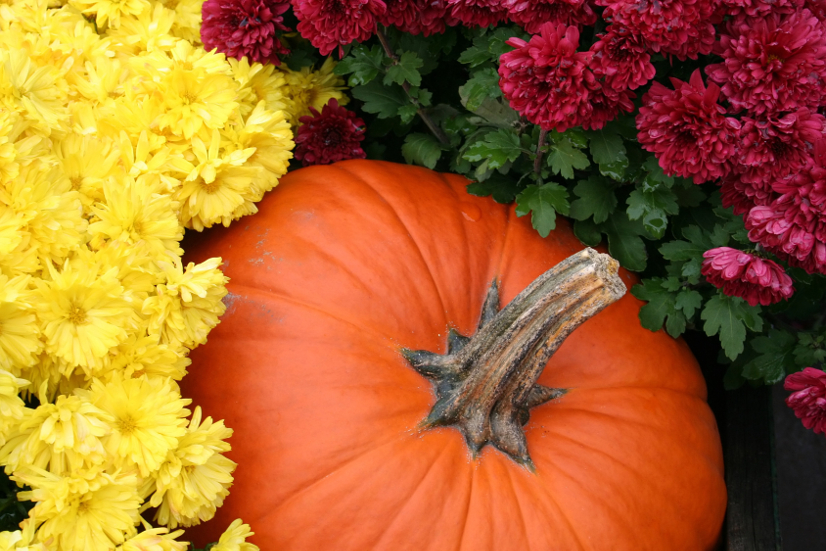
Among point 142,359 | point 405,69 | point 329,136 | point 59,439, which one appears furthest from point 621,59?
point 59,439

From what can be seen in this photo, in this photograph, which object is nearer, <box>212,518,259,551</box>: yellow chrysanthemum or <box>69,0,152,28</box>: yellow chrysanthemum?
<box>212,518,259,551</box>: yellow chrysanthemum

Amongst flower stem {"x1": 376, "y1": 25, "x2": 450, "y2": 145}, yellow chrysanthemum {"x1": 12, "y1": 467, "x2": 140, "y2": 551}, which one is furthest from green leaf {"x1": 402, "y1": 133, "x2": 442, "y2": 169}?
yellow chrysanthemum {"x1": 12, "y1": 467, "x2": 140, "y2": 551}

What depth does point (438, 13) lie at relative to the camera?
3.93 feet

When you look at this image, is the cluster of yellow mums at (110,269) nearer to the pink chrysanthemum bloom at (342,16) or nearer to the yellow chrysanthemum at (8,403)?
the yellow chrysanthemum at (8,403)

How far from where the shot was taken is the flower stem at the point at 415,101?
4.30 feet

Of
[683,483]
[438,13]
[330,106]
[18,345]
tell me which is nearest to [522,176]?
[438,13]

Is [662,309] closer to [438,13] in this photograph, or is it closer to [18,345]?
[438,13]

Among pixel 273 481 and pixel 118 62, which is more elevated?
pixel 118 62

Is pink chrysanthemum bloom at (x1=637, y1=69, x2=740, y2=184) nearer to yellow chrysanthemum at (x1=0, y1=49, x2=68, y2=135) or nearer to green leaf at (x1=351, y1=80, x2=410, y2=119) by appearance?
green leaf at (x1=351, y1=80, x2=410, y2=119)

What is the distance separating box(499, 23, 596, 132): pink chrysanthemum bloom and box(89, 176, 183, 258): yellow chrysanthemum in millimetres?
507

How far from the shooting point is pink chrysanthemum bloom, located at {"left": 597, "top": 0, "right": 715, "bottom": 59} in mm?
968

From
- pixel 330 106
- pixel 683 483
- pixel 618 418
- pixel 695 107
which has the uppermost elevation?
pixel 695 107

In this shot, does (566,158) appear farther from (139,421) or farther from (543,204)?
(139,421)

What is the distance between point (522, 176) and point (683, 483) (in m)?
0.57
